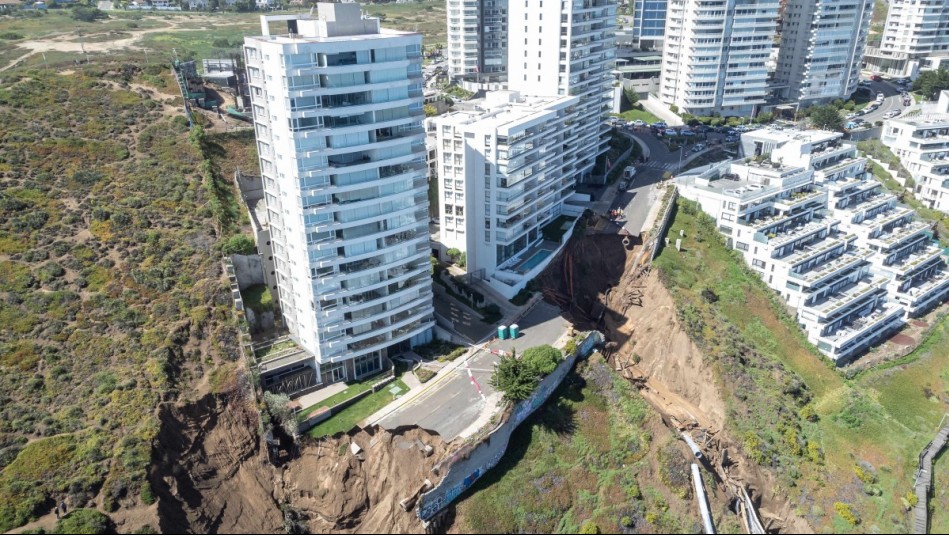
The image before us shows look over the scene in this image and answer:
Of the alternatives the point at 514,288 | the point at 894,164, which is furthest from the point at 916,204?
the point at 514,288

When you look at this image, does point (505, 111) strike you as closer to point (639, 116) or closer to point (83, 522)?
point (83, 522)

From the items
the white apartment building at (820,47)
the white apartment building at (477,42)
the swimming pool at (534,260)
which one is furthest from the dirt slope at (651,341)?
the white apartment building at (820,47)

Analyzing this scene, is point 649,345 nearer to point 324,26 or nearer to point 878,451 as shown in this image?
Answer: point 878,451

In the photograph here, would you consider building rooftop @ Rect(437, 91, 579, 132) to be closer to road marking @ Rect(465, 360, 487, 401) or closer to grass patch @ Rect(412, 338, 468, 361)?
grass patch @ Rect(412, 338, 468, 361)

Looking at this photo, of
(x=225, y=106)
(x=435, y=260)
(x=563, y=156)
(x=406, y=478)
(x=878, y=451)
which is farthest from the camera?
(x=225, y=106)

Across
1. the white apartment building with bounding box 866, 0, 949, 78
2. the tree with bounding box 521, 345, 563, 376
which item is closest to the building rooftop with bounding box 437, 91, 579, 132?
the tree with bounding box 521, 345, 563, 376

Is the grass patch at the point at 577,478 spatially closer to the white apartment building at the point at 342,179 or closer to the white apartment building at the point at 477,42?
the white apartment building at the point at 342,179
